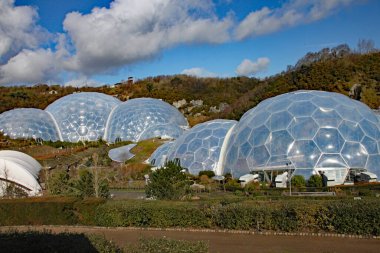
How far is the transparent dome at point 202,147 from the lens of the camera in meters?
32.2

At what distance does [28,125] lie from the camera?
183ft

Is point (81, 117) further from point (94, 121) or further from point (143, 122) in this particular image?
point (143, 122)

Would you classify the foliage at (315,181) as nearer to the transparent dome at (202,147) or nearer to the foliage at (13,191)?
the transparent dome at (202,147)

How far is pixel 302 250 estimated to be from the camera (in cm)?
1055

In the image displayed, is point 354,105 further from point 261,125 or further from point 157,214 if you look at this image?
point 157,214

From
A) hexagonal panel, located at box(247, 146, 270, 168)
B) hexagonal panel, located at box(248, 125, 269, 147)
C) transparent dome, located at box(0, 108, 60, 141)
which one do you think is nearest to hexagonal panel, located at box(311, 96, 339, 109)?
hexagonal panel, located at box(248, 125, 269, 147)

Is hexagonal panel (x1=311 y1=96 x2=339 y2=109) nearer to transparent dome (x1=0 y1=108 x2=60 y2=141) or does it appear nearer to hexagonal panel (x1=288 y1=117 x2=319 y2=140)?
hexagonal panel (x1=288 y1=117 x2=319 y2=140)

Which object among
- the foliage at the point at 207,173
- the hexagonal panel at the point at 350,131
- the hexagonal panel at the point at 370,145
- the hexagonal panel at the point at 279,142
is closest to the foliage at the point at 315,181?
the hexagonal panel at the point at 279,142

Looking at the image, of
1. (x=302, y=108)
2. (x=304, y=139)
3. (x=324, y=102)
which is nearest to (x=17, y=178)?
(x=304, y=139)

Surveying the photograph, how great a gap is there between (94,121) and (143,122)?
7825 millimetres

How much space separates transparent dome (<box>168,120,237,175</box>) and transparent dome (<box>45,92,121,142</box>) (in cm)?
2528

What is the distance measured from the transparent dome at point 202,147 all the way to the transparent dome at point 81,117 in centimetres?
2528

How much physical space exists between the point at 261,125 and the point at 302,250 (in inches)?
736

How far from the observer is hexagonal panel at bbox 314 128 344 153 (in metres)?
25.7
